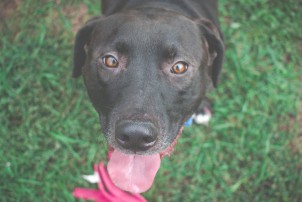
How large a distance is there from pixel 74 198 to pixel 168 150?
1.50 metres

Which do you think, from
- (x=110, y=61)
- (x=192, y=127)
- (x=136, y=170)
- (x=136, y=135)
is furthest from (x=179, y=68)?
(x=192, y=127)

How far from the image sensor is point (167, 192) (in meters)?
4.45

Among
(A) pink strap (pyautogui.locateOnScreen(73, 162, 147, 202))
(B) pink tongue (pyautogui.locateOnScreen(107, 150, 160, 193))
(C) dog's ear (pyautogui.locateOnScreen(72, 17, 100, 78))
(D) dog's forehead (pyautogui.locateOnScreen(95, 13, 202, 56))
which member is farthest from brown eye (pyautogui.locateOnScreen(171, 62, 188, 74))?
(A) pink strap (pyautogui.locateOnScreen(73, 162, 147, 202))

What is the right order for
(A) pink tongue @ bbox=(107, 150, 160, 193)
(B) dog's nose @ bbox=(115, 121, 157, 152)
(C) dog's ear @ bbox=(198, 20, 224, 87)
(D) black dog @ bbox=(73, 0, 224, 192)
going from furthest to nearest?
1. (C) dog's ear @ bbox=(198, 20, 224, 87)
2. (A) pink tongue @ bbox=(107, 150, 160, 193)
3. (D) black dog @ bbox=(73, 0, 224, 192)
4. (B) dog's nose @ bbox=(115, 121, 157, 152)

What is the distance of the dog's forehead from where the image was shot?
309cm

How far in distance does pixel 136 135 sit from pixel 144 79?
43 cm

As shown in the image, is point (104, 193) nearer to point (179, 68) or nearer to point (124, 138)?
point (124, 138)

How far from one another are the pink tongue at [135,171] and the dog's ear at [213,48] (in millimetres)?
954

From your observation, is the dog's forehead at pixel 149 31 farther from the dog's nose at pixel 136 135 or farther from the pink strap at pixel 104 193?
the pink strap at pixel 104 193

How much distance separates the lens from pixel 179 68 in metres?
3.13

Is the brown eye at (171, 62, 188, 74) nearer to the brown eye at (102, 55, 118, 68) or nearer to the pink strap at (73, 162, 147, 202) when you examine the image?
the brown eye at (102, 55, 118, 68)

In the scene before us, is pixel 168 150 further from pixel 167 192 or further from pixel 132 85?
pixel 167 192

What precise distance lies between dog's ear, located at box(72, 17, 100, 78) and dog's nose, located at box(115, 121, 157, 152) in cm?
105

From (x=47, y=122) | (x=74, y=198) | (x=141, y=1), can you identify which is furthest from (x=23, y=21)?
(x=74, y=198)
